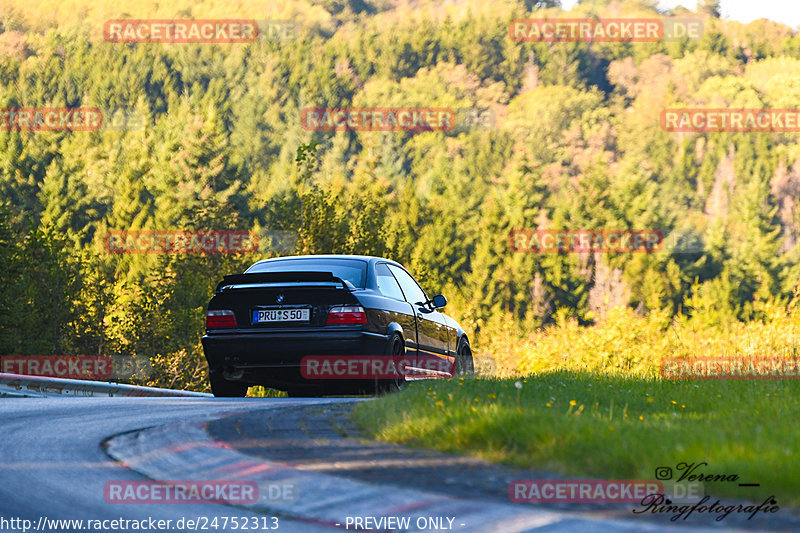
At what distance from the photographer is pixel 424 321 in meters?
13.4

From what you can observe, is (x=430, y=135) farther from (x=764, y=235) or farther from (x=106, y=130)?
(x=764, y=235)

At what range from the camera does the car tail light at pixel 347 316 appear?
37.4 ft

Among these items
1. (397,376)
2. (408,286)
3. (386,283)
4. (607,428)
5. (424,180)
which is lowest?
(397,376)

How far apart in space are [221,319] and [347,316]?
1.37 meters

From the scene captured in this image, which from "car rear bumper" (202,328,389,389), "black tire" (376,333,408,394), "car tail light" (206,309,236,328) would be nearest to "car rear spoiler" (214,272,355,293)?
"car tail light" (206,309,236,328)

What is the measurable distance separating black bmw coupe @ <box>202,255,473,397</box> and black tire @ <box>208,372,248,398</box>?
0.01 meters

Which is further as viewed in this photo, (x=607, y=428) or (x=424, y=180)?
(x=424, y=180)

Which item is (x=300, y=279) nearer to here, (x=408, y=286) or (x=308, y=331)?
(x=308, y=331)

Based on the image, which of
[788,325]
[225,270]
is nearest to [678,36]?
[225,270]

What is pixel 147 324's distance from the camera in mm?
62031

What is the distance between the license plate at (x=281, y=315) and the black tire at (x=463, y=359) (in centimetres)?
365

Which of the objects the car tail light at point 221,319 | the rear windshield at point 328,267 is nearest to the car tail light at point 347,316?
the rear windshield at point 328,267

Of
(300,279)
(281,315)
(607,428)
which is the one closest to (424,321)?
(300,279)

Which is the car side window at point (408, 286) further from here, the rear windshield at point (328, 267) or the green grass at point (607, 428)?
the green grass at point (607, 428)
